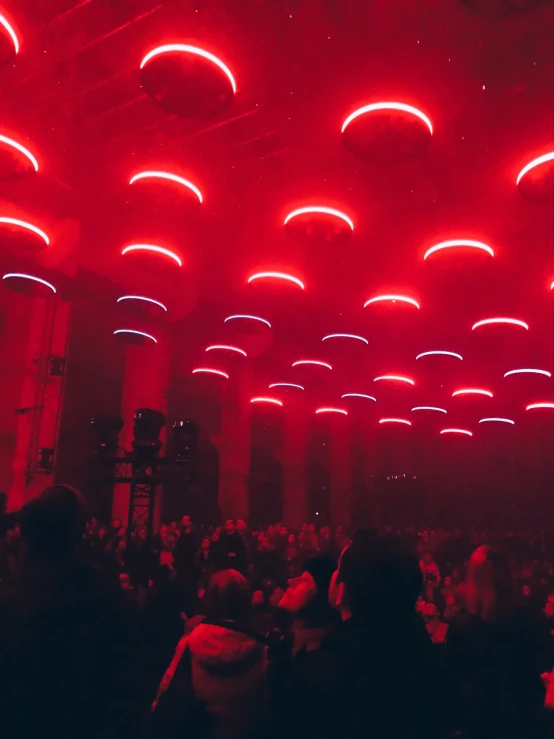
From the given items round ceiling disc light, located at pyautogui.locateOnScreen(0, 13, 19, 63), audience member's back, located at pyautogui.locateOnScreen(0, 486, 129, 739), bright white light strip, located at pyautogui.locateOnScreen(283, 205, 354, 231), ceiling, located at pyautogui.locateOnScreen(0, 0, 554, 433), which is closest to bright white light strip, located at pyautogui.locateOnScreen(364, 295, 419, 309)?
ceiling, located at pyautogui.locateOnScreen(0, 0, 554, 433)

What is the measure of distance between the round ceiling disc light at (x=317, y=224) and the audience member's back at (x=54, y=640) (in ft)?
17.5

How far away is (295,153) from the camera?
19.1 feet

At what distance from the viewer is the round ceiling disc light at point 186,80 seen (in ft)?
13.8

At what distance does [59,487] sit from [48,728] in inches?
24.8

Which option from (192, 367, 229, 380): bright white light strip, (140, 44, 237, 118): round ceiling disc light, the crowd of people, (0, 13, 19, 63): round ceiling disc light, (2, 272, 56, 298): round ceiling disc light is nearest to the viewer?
the crowd of people

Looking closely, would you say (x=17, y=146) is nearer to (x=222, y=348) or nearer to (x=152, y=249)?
(x=152, y=249)

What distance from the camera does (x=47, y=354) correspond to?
376 inches

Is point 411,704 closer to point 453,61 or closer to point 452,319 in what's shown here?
point 453,61

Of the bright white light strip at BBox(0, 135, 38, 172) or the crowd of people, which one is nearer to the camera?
the crowd of people

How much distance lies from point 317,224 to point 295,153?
0.92 metres

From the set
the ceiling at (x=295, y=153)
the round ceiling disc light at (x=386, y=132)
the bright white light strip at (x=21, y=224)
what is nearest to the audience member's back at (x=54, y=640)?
the ceiling at (x=295, y=153)

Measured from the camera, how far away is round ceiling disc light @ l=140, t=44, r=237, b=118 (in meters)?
4.19

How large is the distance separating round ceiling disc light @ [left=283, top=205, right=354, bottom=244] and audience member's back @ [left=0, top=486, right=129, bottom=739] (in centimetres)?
534

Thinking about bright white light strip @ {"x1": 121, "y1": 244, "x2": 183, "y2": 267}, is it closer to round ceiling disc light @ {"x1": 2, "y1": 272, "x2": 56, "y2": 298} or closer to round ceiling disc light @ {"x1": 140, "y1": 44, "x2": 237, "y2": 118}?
round ceiling disc light @ {"x1": 2, "y1": 272, "x2": 56, "y2": 298}
